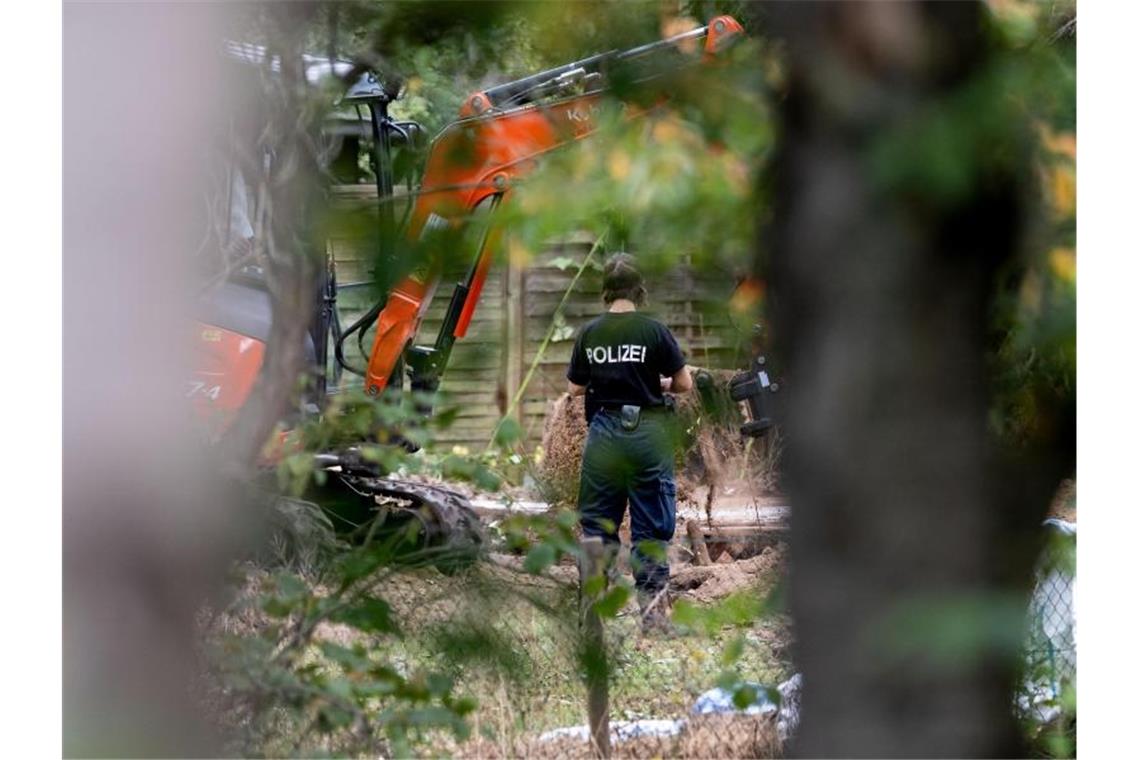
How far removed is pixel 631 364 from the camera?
266 inches

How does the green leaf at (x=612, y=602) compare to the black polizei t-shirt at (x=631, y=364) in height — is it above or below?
below

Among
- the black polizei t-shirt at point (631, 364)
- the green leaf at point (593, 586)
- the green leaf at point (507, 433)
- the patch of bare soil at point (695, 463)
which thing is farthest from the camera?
the patch of bare soil at point (695, 463)

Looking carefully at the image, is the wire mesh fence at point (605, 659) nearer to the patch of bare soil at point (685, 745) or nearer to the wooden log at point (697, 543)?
the patch of bare soil at point (685, 745)

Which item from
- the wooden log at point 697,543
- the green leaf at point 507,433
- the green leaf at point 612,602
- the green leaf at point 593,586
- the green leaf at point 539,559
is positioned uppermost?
the green leaf at point 507,433

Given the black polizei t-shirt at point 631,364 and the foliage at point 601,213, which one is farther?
the black polizei t-shirt at point 631,364

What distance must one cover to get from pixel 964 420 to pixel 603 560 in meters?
2.21

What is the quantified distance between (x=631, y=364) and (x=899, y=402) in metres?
5.87

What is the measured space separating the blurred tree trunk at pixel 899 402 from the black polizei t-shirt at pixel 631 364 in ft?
18.5

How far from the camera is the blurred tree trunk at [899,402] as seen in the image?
866 mm

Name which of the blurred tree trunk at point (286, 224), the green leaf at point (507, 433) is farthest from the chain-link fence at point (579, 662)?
the blurred tree trunk at point (286, 224)

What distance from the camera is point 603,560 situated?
3068 mm

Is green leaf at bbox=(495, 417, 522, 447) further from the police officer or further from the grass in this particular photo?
the police officer

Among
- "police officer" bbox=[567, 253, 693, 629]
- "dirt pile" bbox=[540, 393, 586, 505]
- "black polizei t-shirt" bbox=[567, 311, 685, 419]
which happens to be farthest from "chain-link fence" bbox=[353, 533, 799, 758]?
"dirt pile" bbox=[540, 393, 586, 505]

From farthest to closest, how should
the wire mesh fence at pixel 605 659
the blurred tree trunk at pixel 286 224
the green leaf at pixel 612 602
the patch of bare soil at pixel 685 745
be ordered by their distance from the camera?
the patch of bare soil at pixel 685 745, the green leaf at pixel 612 602, the wire mesh fence at pixel 605 659, the blurred tree trunk at pixel 286 224
